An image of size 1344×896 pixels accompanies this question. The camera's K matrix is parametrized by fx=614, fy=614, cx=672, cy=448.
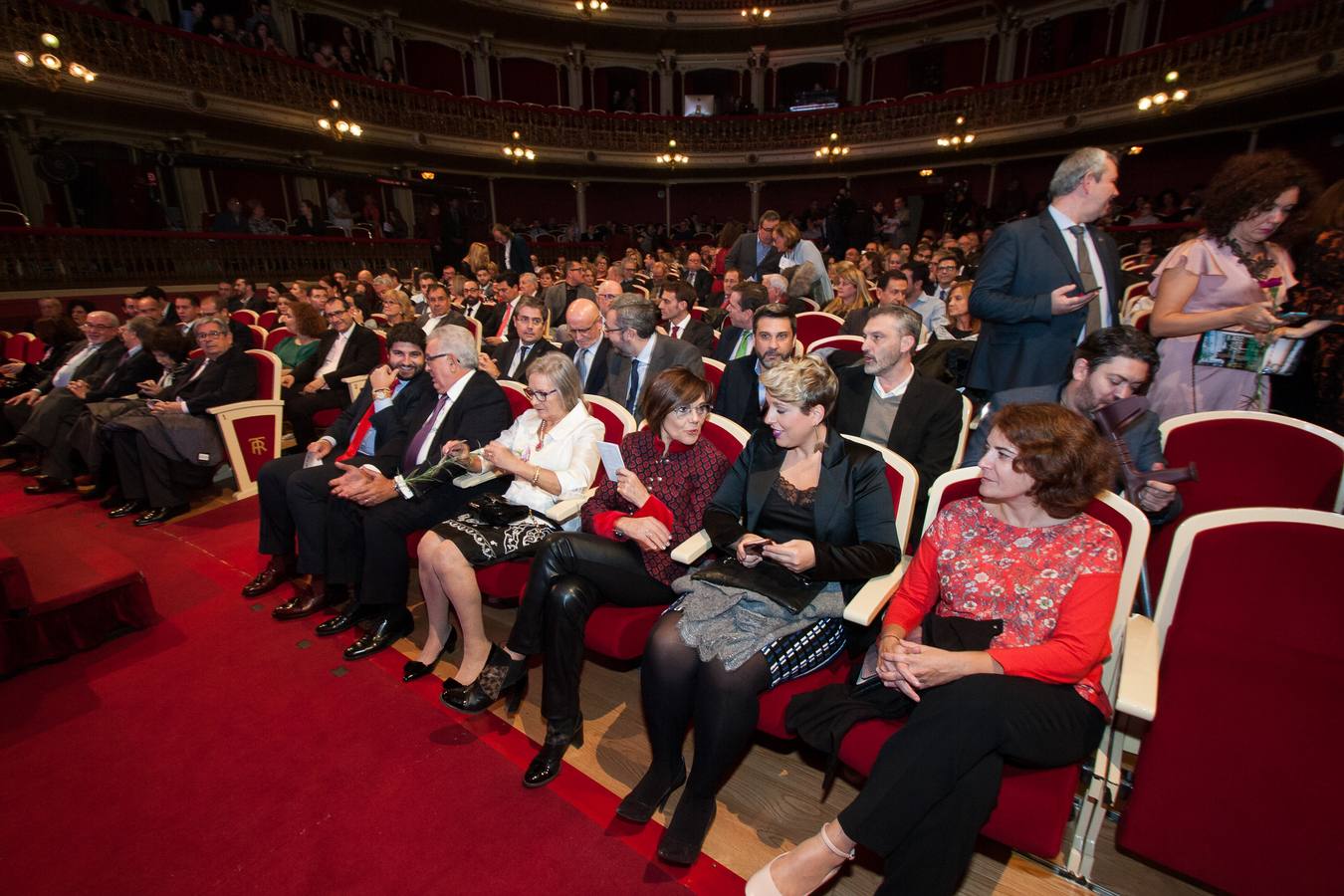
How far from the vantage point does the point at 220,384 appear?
4.05m

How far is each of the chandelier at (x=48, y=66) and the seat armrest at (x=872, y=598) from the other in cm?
1190

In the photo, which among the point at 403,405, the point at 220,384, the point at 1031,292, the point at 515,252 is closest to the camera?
the point at 1031,292

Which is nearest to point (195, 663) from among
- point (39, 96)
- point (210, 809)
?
point (210, 809)

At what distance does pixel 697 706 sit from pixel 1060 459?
1.10m

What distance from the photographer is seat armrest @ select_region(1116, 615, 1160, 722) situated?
124 centimetres

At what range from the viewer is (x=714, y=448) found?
2.18 m

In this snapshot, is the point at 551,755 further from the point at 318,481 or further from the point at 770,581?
the point at 318,481

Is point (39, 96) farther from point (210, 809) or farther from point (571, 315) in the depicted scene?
point (210, 809)

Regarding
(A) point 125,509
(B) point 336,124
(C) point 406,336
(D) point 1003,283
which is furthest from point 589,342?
(B) point 336,124

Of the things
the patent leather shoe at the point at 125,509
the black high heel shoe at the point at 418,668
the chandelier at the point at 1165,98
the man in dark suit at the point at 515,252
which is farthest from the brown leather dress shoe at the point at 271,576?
the chandelier at the point at 1165,98

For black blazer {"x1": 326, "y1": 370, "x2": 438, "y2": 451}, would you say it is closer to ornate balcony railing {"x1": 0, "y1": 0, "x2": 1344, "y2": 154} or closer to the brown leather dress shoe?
the brown leather dress shoe

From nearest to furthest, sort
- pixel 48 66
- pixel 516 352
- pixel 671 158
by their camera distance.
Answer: pixel 516 352, pixel 48 66, pixel 671 158

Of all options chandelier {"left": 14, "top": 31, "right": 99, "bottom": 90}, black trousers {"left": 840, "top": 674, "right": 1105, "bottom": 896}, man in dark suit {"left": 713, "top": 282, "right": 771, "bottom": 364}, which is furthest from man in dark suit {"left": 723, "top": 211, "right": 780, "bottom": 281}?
chandelier {"left": 14, "top": 31, "right": 99, "bottom": 90}

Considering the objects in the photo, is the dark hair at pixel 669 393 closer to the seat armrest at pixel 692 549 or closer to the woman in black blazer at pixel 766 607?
the woman in black blazer at pixel 766 607
